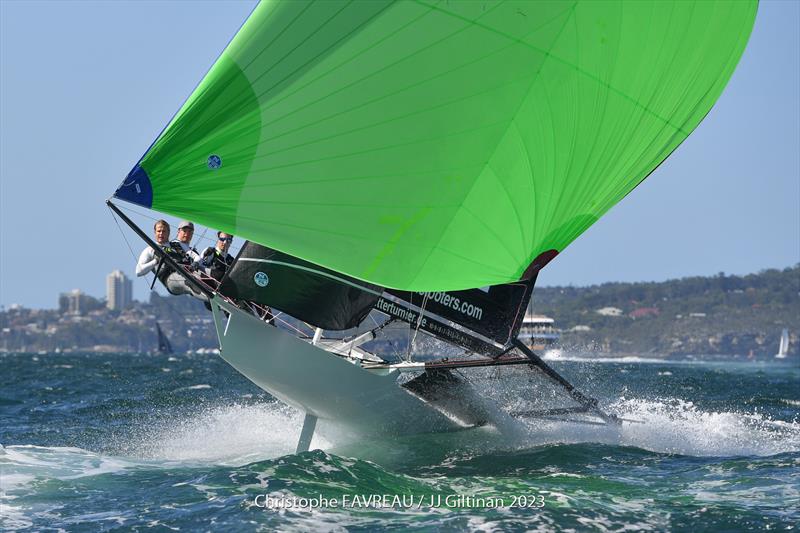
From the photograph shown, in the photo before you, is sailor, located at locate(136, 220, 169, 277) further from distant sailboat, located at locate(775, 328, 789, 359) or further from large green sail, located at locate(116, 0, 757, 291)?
distant sailboat, located at locate(775, 328, 789, 359)

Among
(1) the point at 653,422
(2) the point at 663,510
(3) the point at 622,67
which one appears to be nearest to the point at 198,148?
(3) the point at 622,67

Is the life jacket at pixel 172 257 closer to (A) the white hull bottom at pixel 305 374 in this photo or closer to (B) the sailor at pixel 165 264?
(B) the sailor at pixel 165 264

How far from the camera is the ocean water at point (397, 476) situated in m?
8.58

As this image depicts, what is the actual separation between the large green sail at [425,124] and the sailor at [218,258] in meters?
2.03

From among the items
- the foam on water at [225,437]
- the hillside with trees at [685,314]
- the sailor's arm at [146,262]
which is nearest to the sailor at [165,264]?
the sailor's arm at [146,262]

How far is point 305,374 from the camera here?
36.3ft

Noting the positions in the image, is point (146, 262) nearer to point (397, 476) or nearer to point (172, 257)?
point (172, 257)

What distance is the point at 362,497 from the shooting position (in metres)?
9.34

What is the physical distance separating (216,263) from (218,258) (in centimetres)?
7

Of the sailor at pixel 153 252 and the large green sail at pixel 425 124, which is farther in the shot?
the sailor at pixel 153 252

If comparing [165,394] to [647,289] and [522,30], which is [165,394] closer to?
[522,30]


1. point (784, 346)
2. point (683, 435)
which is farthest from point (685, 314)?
point (683, 435)

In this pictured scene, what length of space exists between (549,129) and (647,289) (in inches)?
5671

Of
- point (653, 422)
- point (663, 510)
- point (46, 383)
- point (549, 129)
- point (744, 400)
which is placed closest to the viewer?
point (663, 510)
